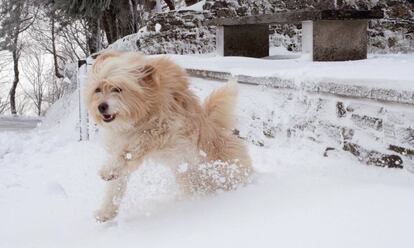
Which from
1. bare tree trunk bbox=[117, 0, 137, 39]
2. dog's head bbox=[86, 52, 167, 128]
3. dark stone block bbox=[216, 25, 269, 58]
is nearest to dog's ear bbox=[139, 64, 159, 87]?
dog's head bbox=[86, 52, 167, 128]

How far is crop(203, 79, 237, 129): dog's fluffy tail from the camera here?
14.2ft

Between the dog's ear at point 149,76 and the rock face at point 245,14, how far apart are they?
19.1 ft

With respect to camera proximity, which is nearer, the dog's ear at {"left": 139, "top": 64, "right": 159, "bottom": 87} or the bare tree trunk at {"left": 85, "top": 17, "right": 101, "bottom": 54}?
the dog's ear at {"left": 139, "top": 64, "right": 159, "bottom": 87}

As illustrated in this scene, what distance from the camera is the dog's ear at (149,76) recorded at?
3.84 meters

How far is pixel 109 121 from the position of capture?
370 cm

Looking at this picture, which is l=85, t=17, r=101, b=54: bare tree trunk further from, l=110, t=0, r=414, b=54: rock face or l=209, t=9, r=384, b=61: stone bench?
l=209, t=9, r=384, b=61: stone bench

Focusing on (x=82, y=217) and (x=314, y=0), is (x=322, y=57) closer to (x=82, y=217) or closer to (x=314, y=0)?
(x=314, y=0)

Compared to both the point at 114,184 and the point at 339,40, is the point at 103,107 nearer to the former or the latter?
the point at 114,184

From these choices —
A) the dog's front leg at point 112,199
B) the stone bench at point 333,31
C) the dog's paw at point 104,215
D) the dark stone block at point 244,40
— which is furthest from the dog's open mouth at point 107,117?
the dark stone block at point 244,40

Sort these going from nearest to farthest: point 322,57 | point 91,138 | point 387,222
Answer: point 387,222 < point 322,57 < point 91,138

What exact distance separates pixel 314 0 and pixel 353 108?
712 cm

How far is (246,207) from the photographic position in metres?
3.33

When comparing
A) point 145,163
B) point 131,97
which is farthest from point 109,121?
point 145,163

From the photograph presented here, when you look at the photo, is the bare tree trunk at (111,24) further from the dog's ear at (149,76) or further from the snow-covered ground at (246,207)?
the dog's ear at (149,76)
